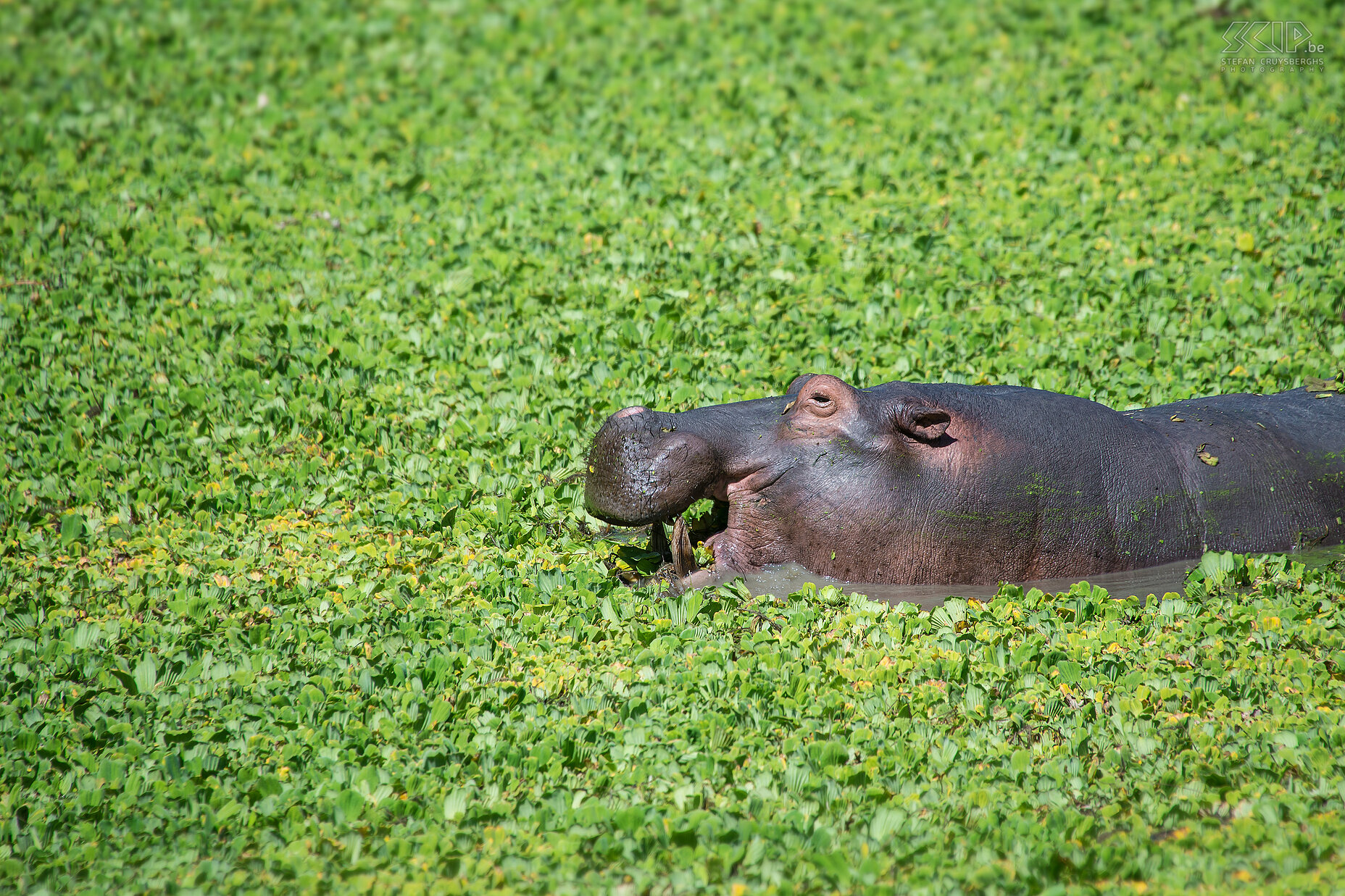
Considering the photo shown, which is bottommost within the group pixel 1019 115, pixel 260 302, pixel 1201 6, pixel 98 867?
pixel 98 867

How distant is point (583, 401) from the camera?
631cm

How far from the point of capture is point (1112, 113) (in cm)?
895

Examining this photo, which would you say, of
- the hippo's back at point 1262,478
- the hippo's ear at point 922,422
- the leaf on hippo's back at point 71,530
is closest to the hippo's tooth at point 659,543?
the hippo's ear at point 922,422

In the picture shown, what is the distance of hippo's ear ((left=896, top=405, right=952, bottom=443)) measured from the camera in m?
4.66

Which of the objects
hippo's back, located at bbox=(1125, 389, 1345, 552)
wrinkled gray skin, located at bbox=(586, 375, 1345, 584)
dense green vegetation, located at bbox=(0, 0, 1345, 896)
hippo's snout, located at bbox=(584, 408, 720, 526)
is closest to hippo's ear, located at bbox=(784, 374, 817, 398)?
wrinkled gray skin, located at bbox=(586, 375, 1345, 584)

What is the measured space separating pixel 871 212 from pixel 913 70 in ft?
7.81

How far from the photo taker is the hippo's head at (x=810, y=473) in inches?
182

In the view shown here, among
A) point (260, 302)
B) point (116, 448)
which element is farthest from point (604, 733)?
point (260, 302)

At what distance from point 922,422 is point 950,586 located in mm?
686

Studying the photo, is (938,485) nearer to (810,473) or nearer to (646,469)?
(810,473)

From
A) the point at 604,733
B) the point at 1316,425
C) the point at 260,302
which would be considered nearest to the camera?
the point at 604,733

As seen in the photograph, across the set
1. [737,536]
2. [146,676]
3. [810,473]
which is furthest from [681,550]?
[146,676]

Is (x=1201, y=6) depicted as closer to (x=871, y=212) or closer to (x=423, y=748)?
(x=871, y=212)

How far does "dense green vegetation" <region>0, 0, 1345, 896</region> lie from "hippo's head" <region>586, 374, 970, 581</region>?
27 cm
